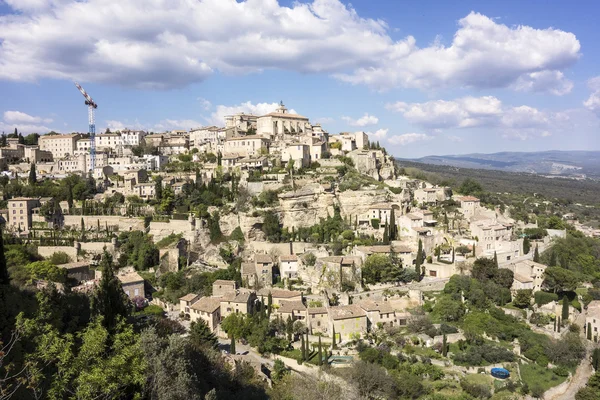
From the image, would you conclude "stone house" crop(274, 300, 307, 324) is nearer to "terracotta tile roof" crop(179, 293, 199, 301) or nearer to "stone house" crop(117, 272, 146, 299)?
"terracotta tile roof" crop(179, 293, 199, 301)

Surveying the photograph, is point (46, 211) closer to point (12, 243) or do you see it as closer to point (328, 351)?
point (12, 243)

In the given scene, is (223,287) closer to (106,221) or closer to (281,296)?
(281,296)

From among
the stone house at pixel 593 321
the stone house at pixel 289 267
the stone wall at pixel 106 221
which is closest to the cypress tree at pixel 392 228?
the stone house at pixel 289 267

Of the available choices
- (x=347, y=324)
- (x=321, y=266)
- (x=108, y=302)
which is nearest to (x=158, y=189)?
(x=321, y=266)

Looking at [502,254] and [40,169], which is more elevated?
[40,169]

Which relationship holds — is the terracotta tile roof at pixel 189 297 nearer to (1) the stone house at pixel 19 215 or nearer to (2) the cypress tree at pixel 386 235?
(2) the cypress tree at pixel 386 235

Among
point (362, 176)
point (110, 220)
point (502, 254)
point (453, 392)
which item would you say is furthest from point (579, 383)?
point (110, 220)

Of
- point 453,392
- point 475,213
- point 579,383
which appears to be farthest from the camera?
point 475,213
